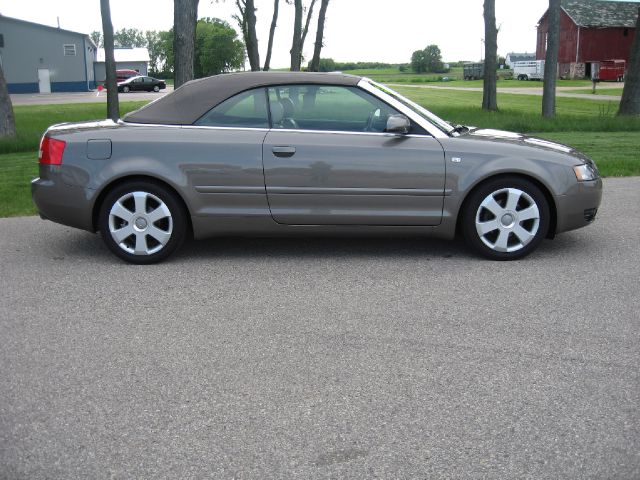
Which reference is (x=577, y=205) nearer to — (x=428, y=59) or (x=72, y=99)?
(x=72, y=99)

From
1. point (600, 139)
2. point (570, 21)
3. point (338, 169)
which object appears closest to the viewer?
point (338, 169)

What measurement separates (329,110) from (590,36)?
7044cm

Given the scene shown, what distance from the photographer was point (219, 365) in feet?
13.6

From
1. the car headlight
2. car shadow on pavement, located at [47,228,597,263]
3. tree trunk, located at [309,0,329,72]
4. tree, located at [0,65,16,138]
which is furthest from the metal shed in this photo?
the car headlight

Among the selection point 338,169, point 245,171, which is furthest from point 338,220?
point 245,171

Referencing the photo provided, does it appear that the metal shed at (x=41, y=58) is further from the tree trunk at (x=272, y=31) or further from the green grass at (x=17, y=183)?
the green grass at (x=17, y=183)

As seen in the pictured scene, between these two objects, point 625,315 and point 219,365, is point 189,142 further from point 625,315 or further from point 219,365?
point 625,315

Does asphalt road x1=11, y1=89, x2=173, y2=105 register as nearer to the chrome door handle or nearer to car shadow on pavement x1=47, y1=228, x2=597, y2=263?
car shadow on pavement x1=47, y1=228, x2=597, y2=263

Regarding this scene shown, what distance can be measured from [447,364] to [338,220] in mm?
2349

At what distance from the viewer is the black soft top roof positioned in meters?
6.42

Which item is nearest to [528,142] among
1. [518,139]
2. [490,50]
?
[518,139]

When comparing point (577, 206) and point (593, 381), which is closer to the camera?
point (593, 381)

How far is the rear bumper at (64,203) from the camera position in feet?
20.7

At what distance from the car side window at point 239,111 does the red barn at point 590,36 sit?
68.4 metres
